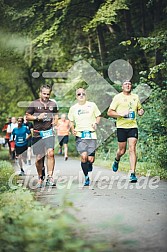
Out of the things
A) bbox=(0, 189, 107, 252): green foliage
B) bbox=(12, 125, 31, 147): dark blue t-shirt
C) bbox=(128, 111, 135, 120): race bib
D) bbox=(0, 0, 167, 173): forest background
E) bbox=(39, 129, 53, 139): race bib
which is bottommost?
bbox=(12, 125, 31, 147): dark blue t-shirt

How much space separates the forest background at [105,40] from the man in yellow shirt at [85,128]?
270 cm

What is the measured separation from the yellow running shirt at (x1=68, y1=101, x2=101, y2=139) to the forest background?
2751mm

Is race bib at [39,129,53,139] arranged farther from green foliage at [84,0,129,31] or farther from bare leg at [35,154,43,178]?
green foliage at [84,0,129,31]

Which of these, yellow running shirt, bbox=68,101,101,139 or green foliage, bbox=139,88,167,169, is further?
green foliage, bbox=139,88,167,169

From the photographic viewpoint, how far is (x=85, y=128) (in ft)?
39.3

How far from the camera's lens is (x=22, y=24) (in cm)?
2225

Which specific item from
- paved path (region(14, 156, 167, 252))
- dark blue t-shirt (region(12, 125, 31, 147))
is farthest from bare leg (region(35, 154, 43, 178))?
dark blue t-shirt (region(12, 125, 31, 147))

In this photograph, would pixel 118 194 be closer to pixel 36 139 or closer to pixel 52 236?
pixel 36 139

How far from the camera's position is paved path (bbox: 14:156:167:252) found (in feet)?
19.4

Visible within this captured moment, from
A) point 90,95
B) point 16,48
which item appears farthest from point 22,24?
point 90,95

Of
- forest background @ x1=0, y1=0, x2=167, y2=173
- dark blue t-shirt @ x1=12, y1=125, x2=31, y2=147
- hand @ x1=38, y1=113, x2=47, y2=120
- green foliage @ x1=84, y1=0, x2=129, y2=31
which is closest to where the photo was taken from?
hand @ x1=38, y1=113, x2=47, y2=120

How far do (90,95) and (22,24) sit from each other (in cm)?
410

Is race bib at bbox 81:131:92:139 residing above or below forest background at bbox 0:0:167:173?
below

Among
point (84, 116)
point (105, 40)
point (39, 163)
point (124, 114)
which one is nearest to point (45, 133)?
point (39, 163)
